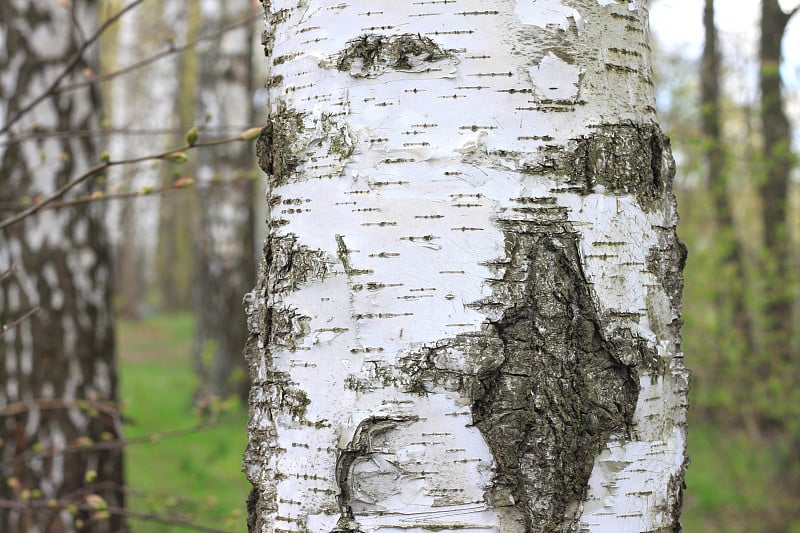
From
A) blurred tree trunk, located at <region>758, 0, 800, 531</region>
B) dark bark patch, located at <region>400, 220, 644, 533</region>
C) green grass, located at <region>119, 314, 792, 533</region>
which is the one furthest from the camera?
blurred tree trunk, located at <region>758, 0, 800, 531</region>

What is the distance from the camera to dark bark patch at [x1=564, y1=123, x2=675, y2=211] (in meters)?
1.11

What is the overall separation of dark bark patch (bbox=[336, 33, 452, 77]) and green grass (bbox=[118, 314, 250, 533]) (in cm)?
130

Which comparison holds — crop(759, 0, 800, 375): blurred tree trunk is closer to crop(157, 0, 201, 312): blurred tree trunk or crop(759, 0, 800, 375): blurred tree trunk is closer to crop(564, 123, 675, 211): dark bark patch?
crop(564, 123, 675, 211): dark bark patch

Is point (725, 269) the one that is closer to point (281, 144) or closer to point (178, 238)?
point (281, 144)

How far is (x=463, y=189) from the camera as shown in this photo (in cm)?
108

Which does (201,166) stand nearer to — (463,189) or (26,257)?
(26,257)

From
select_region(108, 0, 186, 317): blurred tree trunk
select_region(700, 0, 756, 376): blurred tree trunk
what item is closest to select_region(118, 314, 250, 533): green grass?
select_region(108, 0, 186, 317): blurred tree trunk

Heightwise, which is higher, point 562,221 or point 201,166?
point 201,166

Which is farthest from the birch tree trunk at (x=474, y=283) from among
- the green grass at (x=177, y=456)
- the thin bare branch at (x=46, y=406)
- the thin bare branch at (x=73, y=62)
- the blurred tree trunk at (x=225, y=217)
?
the blurred tree trunk at (x=225, y=217)

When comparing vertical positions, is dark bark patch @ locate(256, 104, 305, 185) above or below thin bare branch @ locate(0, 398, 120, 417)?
above

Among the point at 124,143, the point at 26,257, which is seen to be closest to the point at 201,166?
the point at 26,257

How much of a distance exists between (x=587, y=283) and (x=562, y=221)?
97 mm

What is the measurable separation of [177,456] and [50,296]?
283 cm

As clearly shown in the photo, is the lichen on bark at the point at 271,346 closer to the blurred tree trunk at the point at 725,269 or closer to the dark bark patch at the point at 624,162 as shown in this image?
the dark bark patch at the point at 624,162
